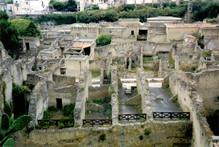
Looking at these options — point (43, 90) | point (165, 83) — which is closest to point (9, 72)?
point (43, 90)

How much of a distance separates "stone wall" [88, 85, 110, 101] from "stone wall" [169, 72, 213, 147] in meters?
5.29

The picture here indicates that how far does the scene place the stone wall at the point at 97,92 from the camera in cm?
1938

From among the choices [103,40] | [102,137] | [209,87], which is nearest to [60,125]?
[102,137]

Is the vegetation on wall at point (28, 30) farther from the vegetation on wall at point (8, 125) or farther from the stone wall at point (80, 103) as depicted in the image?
the vegetation on wall at point (8, 125)

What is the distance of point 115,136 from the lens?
43.3 ft

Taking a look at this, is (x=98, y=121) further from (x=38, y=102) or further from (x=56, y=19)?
(x=56, y=19)

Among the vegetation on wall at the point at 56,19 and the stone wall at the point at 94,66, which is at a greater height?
the vegetation on wall at the point at 56,19

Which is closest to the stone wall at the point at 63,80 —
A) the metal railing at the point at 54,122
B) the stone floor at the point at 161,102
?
the stone floor at the point at 161,102

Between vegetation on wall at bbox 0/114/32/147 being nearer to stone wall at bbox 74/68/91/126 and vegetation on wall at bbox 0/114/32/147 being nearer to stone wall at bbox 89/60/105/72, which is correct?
stone wall at bbox 74/68/91/126

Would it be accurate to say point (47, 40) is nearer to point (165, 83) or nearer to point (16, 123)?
point (165, 83)

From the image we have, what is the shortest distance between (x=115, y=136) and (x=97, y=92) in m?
6.67

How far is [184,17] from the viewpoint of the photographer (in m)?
58.2

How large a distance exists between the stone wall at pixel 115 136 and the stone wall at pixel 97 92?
6.38 meters

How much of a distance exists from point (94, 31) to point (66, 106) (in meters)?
25.6
